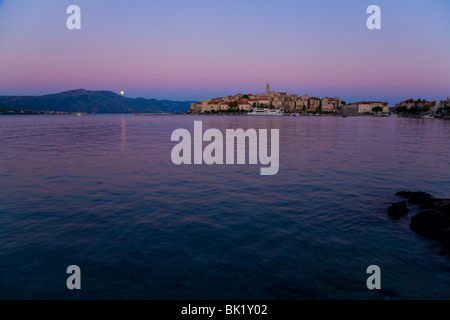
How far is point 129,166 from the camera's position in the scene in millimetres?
23359

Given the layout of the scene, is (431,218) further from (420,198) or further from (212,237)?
(212,237)

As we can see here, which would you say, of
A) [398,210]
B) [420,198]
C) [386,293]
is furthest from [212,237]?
[420,198]

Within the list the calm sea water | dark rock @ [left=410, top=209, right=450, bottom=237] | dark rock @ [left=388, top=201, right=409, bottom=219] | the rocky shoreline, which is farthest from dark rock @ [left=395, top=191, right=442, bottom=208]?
dark rock @ [left=410, top=209, right=450, bottom=237]

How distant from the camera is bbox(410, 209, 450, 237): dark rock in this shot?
35.6 feet

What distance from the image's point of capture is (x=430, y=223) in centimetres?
1105

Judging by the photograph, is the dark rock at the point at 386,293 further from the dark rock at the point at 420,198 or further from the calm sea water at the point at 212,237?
the dark rock at the point at 420,198

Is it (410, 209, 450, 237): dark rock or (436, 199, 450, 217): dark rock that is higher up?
(436, 199, 450, 217): dark rock

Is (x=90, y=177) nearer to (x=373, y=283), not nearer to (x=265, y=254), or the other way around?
(x=265, y=254)

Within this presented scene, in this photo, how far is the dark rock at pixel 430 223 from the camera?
10.8 m

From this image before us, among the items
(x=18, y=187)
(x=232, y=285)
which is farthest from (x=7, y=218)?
(x=232, y=285)

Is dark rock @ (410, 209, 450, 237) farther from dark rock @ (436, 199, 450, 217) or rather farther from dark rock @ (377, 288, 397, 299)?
dark rock @ (377, 288, 397, 299)

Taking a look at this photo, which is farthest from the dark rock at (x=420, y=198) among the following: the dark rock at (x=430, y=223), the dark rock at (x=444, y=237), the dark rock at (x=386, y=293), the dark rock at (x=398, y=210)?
the dark rock at (x=386, y=293)
